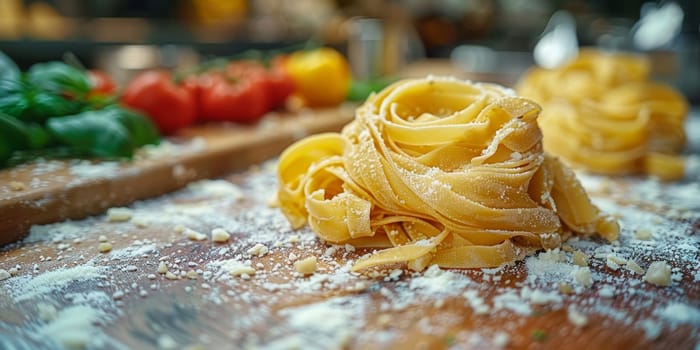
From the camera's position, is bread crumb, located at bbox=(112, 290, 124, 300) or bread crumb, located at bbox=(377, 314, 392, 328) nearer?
bread crumb, located at bbox=(377, 314, 392, 328)

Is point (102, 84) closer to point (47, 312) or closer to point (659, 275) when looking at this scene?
point (47, 312)

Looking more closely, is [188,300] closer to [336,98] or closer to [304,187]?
[304,187]

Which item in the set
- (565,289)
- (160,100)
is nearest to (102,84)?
(160,100)

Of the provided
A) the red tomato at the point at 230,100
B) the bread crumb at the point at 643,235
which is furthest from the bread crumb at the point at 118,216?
the bread crumb at the point at 643,235

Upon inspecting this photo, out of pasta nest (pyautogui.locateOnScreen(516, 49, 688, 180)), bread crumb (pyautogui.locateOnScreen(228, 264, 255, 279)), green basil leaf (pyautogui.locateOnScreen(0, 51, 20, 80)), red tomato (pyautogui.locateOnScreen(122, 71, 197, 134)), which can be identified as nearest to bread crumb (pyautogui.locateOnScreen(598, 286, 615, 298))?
bread crumb (pyautogui.locateOnScreen(228, 264, 255, 279))

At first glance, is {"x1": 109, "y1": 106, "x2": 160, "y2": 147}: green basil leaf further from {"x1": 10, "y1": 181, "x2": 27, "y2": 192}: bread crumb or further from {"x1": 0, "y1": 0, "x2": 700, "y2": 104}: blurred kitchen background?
{"x1": 0, "y1": 0, "x2": 700, "y2": 104}: blurred kitchen background

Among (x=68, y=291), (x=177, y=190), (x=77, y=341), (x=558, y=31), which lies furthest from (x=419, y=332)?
(x=558, y=31)
